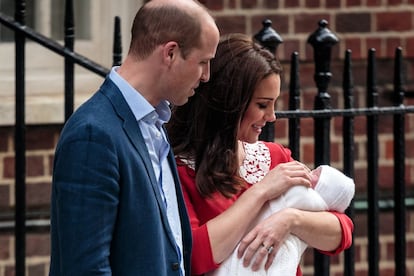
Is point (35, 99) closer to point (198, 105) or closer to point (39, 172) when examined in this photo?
point (39, 172)

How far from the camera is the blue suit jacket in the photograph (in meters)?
2.90

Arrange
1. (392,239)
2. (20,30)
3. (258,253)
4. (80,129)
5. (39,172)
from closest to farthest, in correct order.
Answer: (80,129)
(258,253)
(20,30)
(39,172)
(392,239)

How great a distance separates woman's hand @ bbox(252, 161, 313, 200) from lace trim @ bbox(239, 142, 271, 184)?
0.28ft

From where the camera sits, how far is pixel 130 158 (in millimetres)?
2973

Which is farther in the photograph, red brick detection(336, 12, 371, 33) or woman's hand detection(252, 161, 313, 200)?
red brick detection(336, 12, 371, 33)

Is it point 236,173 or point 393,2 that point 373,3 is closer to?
point 393,2

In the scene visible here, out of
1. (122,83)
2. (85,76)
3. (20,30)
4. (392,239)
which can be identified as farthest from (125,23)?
(122,83)

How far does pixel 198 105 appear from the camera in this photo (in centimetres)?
349

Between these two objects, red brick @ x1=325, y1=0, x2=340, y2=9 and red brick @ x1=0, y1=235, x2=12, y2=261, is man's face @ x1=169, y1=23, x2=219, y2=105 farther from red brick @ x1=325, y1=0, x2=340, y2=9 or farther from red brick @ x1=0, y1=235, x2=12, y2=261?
red brick @ x1=325, y1=0, x2=340, y2=9

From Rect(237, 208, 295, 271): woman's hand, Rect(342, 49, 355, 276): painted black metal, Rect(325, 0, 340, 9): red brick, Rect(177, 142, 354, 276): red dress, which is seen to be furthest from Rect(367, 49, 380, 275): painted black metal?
Rect(237, 208, 295, 271): woman's hand

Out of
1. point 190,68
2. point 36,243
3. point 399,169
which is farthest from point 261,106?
point 36,243

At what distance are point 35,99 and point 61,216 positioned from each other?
108 inches

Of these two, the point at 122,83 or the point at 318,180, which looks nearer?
the point at 122,83

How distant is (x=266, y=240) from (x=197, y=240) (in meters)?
0.18
